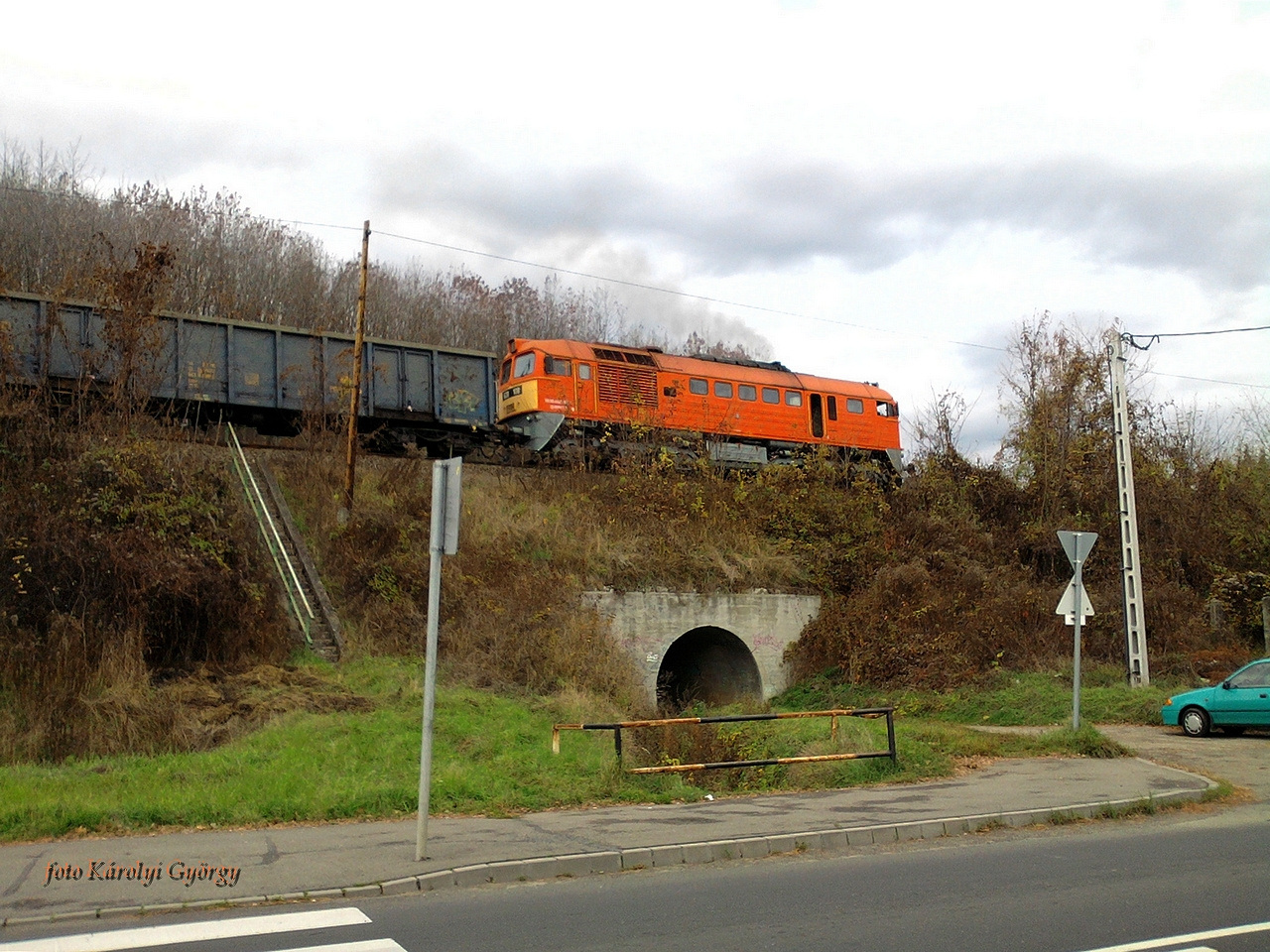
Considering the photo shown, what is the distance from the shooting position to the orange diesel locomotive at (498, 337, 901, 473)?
2798 cm

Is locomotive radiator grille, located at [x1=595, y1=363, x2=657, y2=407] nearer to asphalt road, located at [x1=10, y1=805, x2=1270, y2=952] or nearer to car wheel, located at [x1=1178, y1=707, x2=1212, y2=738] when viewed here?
car wheel, located at [x1=1178, y1=707, x2=1212, y2=738]

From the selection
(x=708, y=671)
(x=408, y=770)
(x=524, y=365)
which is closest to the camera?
(x=408, y=770)

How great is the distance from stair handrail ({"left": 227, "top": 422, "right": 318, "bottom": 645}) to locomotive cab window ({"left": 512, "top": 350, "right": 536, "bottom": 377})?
8108mm

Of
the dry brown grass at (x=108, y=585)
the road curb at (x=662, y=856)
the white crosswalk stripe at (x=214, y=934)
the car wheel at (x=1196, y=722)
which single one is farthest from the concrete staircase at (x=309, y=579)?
the car wheel at (x=1196, y=722)

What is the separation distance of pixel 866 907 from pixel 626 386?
22447mm

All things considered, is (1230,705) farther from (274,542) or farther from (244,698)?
(274,542)

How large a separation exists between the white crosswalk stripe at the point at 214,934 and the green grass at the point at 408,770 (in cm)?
326

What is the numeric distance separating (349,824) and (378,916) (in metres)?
3.20

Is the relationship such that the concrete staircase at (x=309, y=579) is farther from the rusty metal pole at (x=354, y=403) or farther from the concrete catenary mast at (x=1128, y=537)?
the concrete catenary mast at (x=1128, y=537)

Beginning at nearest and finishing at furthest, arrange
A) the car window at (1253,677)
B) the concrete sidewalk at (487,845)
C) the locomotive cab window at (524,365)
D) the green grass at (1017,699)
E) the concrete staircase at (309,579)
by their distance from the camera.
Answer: the concrete sidewalk at (487,845) → the car window at (1253,677) → the concrete staircase at (309,579) → the green grass at (1017,699) → the locomotive cab window at (524,365)

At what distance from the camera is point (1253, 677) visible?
18.0 meters

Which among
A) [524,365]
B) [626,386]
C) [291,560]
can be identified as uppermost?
[524,365]

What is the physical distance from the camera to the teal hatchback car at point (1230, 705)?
1769cm

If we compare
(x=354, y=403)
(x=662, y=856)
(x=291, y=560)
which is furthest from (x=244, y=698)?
(x=662, y=856)
